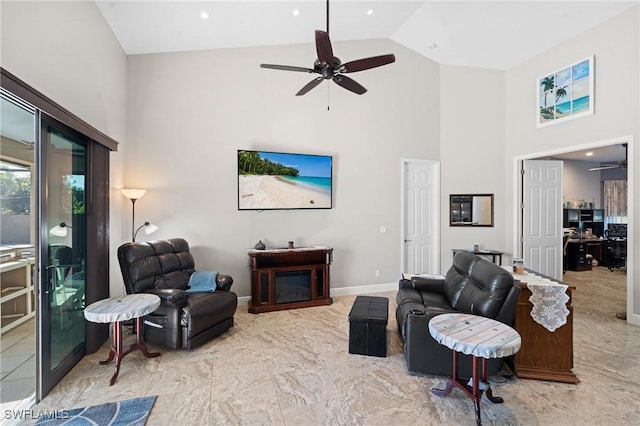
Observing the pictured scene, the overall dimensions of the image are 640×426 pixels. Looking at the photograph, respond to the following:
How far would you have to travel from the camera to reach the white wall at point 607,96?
3838 millimetres

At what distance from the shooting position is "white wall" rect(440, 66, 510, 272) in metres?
5.71

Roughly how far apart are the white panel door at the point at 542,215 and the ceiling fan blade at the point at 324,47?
4436 millimetres

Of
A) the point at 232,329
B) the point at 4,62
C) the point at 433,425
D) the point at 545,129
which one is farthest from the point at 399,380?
the point at 545,129

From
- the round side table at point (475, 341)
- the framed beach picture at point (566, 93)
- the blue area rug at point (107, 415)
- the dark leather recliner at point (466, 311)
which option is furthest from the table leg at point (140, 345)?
the framed beach picture at point (566, 93)

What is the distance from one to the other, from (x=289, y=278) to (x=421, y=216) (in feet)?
9.08

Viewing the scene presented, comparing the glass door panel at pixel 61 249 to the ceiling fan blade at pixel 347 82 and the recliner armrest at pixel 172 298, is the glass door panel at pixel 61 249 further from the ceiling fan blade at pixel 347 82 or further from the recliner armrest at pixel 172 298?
the ceiling fan blade at pixel 347 82

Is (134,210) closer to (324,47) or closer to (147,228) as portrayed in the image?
(147,228)

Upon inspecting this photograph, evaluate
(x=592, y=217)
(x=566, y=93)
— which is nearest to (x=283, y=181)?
(x=566, y=93)

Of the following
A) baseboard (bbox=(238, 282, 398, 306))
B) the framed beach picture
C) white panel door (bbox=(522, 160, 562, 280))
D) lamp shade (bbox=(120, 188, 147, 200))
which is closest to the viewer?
lamp shade (bbox=(120, 188, 147, 200))

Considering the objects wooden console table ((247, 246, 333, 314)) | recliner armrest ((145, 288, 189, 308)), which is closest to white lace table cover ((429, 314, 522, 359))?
recliner armrest ((145, 288, 189, 308))

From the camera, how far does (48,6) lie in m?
2.42

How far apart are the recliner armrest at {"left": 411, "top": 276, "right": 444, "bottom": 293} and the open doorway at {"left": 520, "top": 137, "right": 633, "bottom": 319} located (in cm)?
510

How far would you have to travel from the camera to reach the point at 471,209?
576 centimetres

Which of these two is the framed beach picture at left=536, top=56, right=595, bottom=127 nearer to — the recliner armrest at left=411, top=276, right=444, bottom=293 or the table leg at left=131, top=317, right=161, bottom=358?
Result: the recliner armrest at left=411, top=276, right=444, bottom=293
